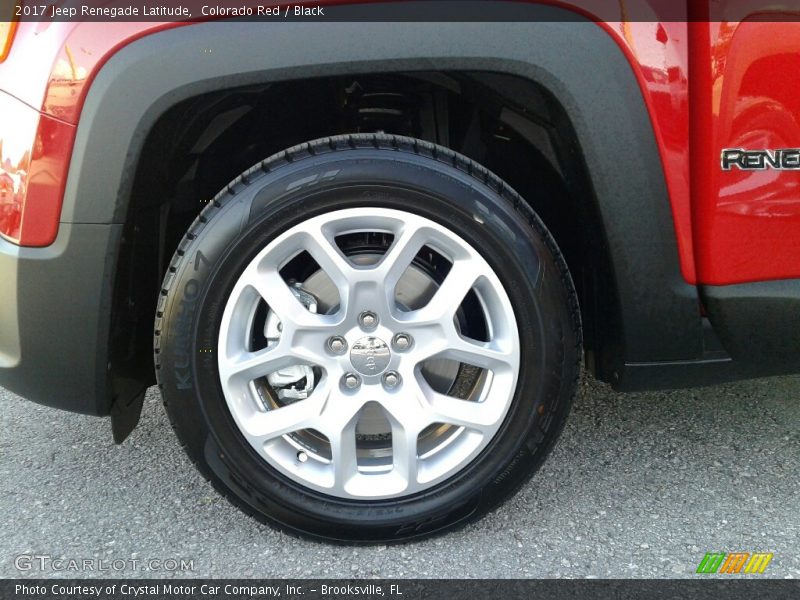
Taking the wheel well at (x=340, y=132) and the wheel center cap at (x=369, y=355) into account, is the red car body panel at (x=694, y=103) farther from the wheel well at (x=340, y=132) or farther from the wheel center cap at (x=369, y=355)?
the wheel center cap at (x=369, y=355)

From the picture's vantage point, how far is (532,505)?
5.90 ft

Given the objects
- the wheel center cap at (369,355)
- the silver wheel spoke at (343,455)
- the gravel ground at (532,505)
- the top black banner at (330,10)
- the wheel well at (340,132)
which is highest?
the top black banner at (330,10)

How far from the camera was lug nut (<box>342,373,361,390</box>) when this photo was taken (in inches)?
63.3

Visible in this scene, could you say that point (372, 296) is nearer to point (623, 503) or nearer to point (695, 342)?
point (695, 342)

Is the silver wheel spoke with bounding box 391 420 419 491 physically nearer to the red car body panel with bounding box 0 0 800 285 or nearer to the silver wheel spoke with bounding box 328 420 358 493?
the silver wheel spoke with bounding box 328 420 358 493

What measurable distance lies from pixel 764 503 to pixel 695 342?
528 millimetres

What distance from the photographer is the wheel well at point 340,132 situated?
1.56 meters

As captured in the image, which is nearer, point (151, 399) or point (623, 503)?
point (623, 503)

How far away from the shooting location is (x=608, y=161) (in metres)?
1.49

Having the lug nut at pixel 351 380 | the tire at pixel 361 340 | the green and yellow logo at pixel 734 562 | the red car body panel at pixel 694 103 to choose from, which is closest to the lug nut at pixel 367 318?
the tire at pixel 361 340

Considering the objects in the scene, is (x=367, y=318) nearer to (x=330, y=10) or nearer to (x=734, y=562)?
(x=330, y=10)

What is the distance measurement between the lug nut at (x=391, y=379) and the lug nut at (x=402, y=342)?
0.19ft

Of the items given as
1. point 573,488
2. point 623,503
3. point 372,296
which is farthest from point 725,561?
point 372,296

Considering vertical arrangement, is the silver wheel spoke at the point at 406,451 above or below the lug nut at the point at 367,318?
below
